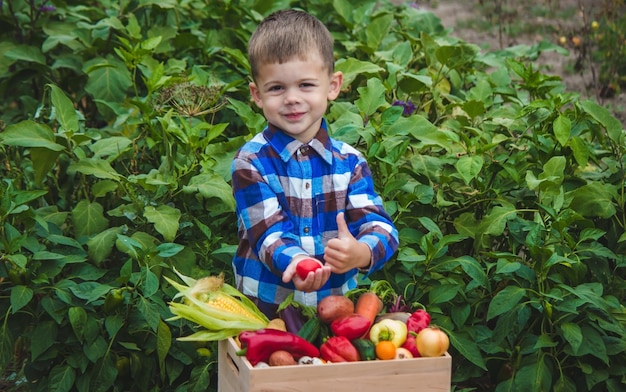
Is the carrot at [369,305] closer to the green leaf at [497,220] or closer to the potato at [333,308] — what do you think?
the potato at [333,308]

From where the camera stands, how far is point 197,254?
3.92 meters

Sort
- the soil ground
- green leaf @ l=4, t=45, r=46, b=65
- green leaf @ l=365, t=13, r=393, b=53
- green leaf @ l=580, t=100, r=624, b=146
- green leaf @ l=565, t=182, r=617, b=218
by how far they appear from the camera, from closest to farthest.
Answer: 1. green leaf @ l=565, t=182, r=617, b=218
2. green leaf @ l=580, t=100, r=624, b=146
3. green leaf @ l=4, t=45, r=46, b=65
4. green leaf @ l=365, t=13, r=393, b=53
5. the soil ground

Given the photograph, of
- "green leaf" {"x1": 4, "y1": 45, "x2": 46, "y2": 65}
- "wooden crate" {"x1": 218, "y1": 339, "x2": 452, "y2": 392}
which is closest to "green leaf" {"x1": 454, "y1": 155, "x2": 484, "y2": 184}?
"wooden crate" {"x1": 218, "y1": 339, "x2": 452, "y2": 392}

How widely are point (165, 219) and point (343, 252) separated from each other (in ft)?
4.25

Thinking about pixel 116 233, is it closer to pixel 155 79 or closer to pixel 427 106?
pixel 155 79

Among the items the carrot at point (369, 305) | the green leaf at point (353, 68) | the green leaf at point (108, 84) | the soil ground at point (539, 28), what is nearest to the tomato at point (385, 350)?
Answer: the carrot at point (369, 305)

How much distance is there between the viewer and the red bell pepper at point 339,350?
2635 mm

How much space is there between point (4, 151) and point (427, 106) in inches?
79.1

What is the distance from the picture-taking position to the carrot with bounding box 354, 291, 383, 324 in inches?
110

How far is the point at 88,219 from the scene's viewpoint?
4004 millimetres

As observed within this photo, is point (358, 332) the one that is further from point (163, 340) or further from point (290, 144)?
point (163, 340)

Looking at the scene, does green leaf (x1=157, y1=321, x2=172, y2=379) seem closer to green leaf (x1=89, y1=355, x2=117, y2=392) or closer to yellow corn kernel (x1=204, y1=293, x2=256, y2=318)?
green leaf (x1=89, y1=355, x2=117, y2=392)

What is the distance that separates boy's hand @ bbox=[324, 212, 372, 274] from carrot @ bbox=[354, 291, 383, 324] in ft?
0.53

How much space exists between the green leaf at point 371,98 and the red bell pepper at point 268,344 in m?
1.71
